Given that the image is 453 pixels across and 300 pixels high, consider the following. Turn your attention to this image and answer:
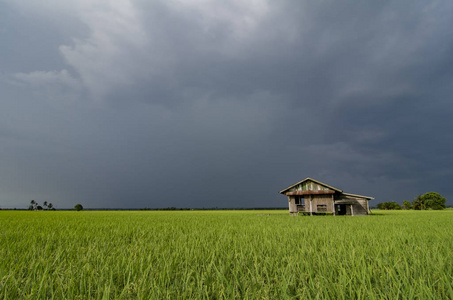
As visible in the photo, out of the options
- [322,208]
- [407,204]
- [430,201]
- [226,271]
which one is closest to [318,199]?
[322,208]

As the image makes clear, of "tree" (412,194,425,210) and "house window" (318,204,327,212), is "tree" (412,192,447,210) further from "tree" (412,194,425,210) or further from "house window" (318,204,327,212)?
"house window" (318,204,327,212)

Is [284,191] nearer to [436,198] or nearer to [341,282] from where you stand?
[341,282]

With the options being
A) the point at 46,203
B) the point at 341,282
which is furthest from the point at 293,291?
the point at 46,203

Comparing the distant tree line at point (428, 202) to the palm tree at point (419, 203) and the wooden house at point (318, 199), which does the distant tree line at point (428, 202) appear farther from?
the wooden house at point (318, 199)

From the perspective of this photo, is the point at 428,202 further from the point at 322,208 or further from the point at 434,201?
the point at 322,208

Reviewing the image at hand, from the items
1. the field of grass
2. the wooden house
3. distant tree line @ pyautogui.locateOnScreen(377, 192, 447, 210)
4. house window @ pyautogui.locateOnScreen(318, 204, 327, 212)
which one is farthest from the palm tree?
the field of grass

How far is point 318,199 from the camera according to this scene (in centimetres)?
2400

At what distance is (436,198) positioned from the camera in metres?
70.4

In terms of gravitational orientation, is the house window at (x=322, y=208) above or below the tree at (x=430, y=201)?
above

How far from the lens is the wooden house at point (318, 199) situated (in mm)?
23141

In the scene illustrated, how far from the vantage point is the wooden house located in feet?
75.9

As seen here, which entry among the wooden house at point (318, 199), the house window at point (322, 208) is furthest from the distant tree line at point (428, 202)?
the house window at point (322, 208)

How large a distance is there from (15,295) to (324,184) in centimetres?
2487

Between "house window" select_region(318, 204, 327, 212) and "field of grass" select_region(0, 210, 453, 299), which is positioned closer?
"field of grass" select_region(0, 210, 453, 299)
